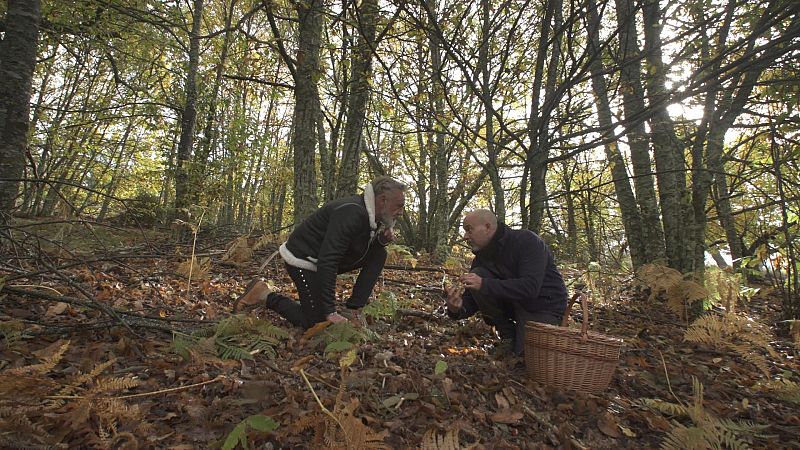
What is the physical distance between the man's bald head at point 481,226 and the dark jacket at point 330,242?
92cm

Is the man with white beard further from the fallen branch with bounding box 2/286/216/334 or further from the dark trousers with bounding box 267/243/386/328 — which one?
the fallen branch with bounding box 2/286/216/334

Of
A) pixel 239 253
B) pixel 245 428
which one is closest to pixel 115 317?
pixel 245 428

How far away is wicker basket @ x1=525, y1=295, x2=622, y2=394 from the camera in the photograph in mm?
2885

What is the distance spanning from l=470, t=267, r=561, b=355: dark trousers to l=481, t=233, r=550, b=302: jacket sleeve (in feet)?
0.58

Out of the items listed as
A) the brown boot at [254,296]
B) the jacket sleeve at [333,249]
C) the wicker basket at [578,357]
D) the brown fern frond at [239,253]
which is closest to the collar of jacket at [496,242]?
the wicker basket at [578,357]

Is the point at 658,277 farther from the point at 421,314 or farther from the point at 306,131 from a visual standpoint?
the point at 306,131

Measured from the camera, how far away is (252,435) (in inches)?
75.4

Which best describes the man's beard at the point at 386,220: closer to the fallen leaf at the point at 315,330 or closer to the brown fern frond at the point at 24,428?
the fallen leaf at the point at 315,330

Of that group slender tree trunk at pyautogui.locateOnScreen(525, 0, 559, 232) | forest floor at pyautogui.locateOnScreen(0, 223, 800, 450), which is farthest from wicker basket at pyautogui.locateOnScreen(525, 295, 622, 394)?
slender tree trunk at pyautogui.locateOnScreen(525, 0, 559, 232)

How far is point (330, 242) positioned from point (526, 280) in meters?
1.75

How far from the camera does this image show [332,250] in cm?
366

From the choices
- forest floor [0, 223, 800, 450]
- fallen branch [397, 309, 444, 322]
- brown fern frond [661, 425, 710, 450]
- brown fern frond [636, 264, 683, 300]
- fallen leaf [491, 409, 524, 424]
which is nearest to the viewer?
forest floor [0, 223, 800, 450]

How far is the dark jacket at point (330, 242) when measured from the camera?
143 inches

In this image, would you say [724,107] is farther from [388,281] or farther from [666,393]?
[388,281]
